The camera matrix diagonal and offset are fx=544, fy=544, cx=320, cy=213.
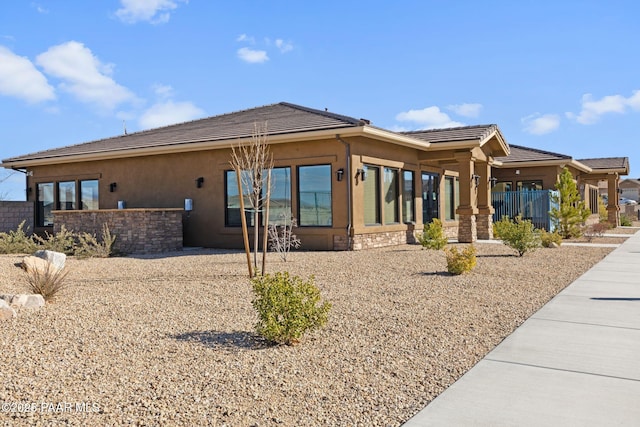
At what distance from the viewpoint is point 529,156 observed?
2562cm

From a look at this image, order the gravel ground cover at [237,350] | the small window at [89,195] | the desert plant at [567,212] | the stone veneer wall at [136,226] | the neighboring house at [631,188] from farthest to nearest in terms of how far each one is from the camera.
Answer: the neighboring house at [631,188] < the desert plant at [567,212] < the small window at [89,195] < the stone veneer wall at [136,226] < the gravel ground cover at [237,350]

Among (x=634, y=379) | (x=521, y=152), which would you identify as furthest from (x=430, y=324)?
(x=521, y=152)

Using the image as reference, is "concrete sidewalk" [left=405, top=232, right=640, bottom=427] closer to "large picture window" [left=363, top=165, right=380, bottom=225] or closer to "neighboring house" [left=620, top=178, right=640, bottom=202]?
"large picture window" [left=363, top=165, right=380, bottom=225]

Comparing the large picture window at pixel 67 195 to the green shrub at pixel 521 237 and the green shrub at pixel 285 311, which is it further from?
the green shrub at pixel 285 311

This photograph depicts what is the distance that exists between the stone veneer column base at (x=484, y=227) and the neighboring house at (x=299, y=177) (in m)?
0.04

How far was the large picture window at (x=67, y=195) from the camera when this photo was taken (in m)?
20.0

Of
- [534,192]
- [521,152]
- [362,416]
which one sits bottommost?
[362,416]

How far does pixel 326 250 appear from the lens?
587 inches

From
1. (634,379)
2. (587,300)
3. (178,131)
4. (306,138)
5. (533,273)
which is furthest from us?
(178,131)

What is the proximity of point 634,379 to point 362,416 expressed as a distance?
231 cm

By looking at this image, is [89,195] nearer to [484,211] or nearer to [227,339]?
[484,211]

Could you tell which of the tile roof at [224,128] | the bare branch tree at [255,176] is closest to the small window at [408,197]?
the tile roof at [224,128]

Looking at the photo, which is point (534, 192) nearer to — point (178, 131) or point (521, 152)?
point (521, 152)

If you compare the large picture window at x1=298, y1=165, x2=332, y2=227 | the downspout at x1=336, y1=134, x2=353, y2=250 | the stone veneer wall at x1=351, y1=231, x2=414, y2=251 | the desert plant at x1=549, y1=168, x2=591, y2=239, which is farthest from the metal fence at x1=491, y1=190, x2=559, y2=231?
the large picture window at x1=298, y1=165, x2=332, y2=227
